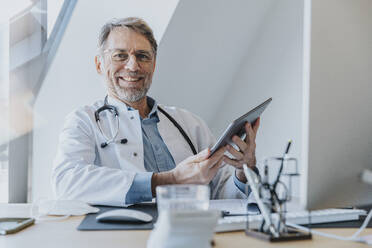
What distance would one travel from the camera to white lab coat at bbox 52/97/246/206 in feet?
4.43

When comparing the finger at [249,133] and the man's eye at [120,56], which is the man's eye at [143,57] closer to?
the man's eye at [120,56]

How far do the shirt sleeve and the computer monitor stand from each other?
73 centimetres

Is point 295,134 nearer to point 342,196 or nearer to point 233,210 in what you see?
point 233,210

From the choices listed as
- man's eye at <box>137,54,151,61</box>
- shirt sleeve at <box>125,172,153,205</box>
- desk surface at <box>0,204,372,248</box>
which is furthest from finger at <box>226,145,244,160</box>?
man's eye at <box>137,54,151,61</box>

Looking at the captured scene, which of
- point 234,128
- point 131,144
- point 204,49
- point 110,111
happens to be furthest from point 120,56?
point 204,49

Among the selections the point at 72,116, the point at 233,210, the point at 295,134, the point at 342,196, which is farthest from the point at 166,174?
the point at 295,134

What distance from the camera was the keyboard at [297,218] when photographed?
2.89 feet

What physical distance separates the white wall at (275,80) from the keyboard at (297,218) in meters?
1.86

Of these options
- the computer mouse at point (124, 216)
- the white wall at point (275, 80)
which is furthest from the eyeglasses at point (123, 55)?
the white wall at point (275, 80)

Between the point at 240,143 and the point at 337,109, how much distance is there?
2.38ft

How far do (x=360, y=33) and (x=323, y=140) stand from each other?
20 centimetres

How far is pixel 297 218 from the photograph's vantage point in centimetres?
95

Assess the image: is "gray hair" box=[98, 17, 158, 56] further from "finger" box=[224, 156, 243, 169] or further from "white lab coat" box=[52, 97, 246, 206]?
Answer: "finger" box=[224, 156, 243, 169]

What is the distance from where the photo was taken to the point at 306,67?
66 centimetres
